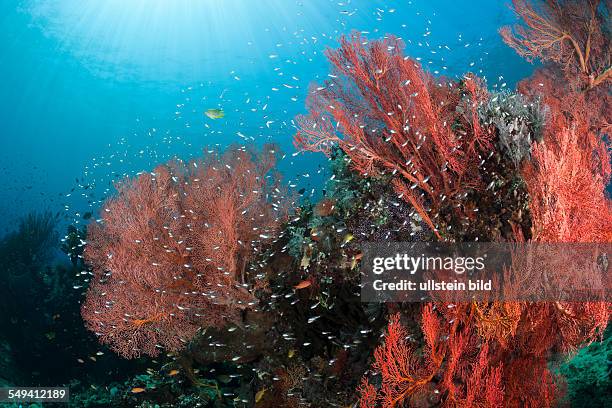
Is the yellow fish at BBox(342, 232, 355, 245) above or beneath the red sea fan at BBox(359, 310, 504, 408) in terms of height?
above

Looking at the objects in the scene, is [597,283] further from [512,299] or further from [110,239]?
[110,239]

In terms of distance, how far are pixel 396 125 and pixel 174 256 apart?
4446mm

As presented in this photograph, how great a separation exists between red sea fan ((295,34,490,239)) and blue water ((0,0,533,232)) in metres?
34.1

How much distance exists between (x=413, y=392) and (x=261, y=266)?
3.51 m

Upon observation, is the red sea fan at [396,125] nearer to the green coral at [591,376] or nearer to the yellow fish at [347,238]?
the yellow fish at [347,238]

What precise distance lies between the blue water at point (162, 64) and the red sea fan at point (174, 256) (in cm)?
3326

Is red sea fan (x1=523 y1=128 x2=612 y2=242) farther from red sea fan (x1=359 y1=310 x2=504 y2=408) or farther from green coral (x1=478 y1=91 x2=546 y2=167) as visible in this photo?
red sea fan (x1=359 y1=310 x2=504 y2=408)

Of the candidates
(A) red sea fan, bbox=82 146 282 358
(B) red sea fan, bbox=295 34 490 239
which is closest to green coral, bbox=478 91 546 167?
(B) red sea fan, bbox=295 34 490 239

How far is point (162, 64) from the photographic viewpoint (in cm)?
7675

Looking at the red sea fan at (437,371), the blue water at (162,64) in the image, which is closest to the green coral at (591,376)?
the red sea fan at (437,371)

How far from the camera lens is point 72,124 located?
327 feet

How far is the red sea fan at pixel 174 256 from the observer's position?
260 inches

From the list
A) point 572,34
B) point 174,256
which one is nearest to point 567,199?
point 174,256

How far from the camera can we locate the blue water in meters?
47.8
